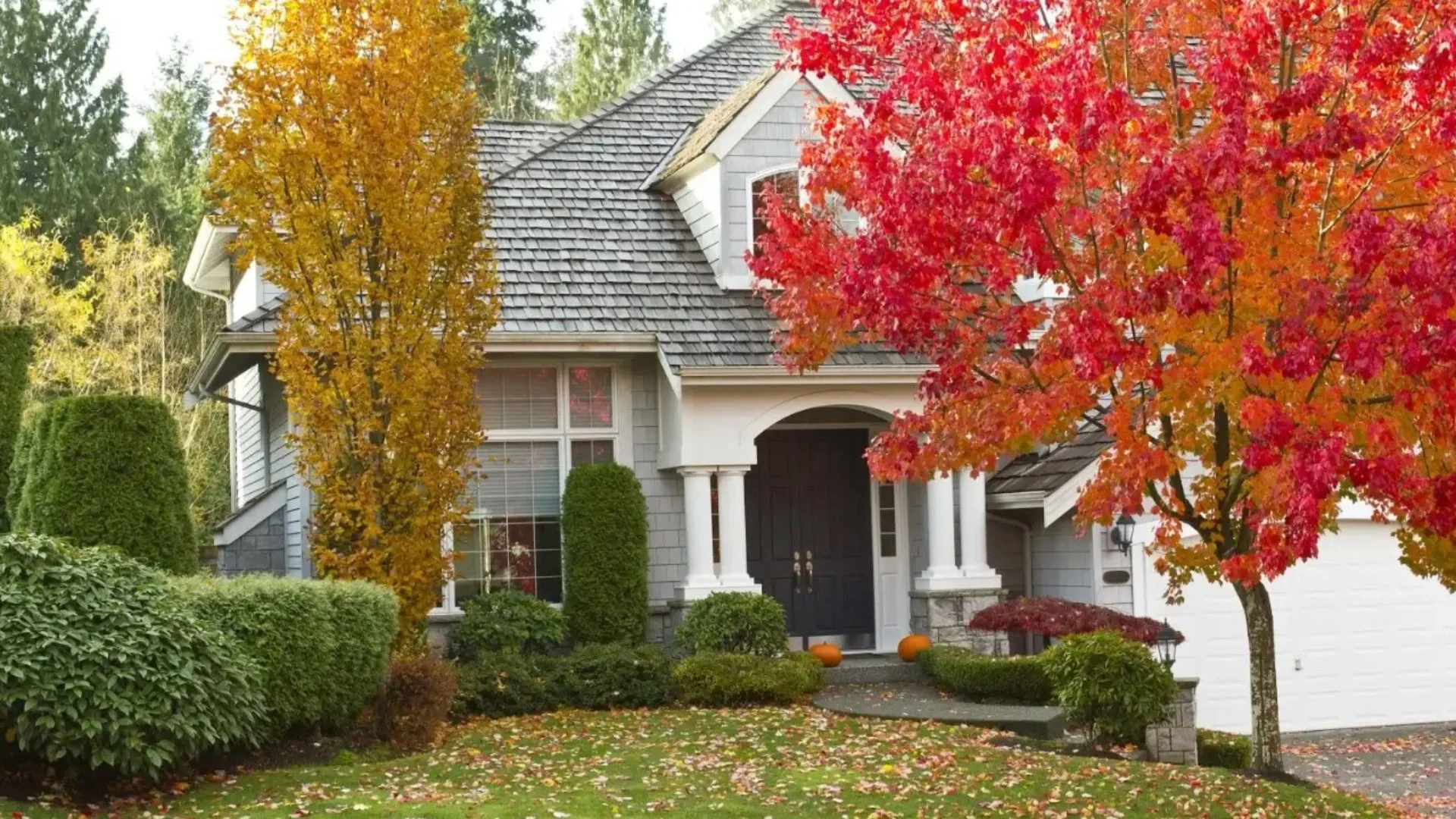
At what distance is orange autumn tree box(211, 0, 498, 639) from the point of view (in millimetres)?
13305

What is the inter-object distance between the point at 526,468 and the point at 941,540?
13.7 ft

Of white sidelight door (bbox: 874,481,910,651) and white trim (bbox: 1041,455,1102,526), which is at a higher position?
white trim (bbox: 1041,455,1102,526)

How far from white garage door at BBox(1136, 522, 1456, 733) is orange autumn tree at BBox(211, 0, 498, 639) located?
745 centimetres

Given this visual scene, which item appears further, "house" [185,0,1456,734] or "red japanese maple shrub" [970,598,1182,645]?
"house" [185,0,1456,734]

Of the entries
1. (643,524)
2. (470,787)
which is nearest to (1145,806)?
(470,787)

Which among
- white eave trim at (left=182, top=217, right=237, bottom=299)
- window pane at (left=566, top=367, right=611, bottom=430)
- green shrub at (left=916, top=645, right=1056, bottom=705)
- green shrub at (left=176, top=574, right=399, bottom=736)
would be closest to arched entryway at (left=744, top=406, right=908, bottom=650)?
window pane at (left=566, top=367, right=611, bottom=430)

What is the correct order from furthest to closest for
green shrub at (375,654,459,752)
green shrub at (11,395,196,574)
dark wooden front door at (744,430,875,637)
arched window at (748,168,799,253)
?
dark wooden front door at (744,430,875,637) → arched window at (748,168,799,253) → green shrub at (11,395,196,574) → green shrub at (375,654,459,752)

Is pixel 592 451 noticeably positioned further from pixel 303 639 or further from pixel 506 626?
pixel 303 639

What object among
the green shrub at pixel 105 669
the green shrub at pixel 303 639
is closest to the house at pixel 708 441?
the green shrub at pixel 303 639

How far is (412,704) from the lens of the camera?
12.2 metres

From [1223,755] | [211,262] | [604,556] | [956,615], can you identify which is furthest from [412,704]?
[211,262]

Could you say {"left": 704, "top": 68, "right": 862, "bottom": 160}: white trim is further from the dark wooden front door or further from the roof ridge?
the dark wooden front door

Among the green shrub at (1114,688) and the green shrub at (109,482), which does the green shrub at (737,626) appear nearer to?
the green shrub at (1114,688)

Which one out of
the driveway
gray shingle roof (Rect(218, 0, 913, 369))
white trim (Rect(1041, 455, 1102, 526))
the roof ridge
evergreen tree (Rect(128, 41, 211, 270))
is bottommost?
the driveway
